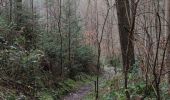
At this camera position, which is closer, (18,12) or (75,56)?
(18,12)

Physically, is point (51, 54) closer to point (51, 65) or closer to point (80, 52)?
point (51, 65)

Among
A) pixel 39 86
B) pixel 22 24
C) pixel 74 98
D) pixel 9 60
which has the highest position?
pixel 22 24

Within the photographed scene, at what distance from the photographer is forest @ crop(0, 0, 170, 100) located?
5.65 m

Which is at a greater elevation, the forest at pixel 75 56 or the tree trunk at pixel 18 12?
the tree trunk at pixel 18 12

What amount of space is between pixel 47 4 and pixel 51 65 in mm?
5793

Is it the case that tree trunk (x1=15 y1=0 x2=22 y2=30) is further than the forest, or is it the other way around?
tree trunk (x1=15 y1=0 x2=22 y2=30)

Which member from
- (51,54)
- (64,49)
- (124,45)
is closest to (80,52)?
(64,49)

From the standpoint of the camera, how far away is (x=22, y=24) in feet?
42.3

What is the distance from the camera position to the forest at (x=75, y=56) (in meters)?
5.65

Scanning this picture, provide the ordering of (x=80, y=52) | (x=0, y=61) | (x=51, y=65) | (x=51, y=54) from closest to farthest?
(x=0, y=61), (x=51, y=65), (x=51, y=54), (x=80, y=52)

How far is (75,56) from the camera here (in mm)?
16625

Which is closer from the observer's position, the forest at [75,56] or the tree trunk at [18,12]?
the forest at [75,56]

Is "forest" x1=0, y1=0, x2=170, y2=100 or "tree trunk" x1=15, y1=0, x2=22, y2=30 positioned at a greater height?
"tree trunk" x1=15, y1=0, x2=22, y2=30

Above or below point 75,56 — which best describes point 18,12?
above
